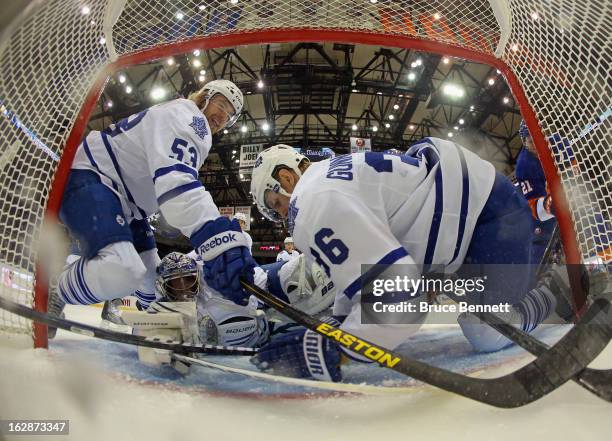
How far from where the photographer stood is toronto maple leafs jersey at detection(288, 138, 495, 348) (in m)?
1.05

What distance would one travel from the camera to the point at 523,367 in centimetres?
92

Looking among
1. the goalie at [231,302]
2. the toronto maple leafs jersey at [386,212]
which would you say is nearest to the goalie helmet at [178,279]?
the goalie at [231,302]

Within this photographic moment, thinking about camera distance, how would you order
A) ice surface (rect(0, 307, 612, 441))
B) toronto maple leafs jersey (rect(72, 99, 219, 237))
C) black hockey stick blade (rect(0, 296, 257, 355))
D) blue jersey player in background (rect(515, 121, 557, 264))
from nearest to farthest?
1. ice surface (rect(0, 307, 612, 441))
2. black hockey stick blade (rect(0, 296, 257, 355))
3. toronto maple leafs jersey (rect(72, 99, 219, 237))
4. blue jersey player in background (rect(515, 121, 557, 264))

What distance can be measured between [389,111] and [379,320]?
10.0 meters

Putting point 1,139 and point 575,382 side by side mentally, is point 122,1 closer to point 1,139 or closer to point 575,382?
point 1,139

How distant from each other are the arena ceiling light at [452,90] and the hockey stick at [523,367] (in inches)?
325

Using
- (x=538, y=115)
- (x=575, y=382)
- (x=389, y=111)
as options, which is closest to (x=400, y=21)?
(x=538, y=115)

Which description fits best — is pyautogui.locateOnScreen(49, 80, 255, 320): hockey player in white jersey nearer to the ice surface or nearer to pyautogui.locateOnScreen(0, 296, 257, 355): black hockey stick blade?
pyautogui.locateOnScreen(0, 296, 257, 355): black hockey stick blade

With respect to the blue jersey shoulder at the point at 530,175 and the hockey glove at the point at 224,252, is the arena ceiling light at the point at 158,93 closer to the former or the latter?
the blue jersey shoulder at the point at 530,175

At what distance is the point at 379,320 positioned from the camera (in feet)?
3.42

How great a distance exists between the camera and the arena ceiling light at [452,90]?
852 cm

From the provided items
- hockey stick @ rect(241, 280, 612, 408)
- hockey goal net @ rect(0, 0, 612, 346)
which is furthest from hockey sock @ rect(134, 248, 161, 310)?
hockey stick @ rect(241, 280, 612, 408)

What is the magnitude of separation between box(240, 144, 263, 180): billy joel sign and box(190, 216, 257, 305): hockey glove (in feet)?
21.9

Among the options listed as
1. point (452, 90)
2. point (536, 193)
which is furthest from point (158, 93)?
point (536, 193)
